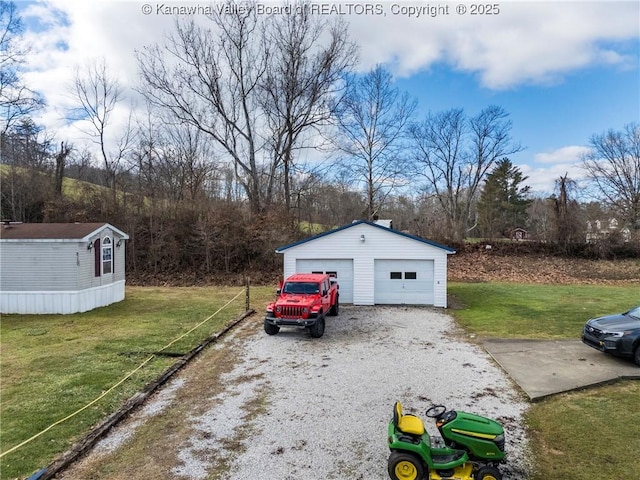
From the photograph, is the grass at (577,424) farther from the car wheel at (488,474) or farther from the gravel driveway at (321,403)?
the car wheel at (488,474)

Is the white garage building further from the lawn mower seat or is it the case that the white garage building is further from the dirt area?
the lawn mower seat

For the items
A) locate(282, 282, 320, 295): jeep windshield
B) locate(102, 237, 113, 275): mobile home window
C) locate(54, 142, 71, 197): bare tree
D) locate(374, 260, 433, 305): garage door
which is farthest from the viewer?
locate(54, 142, 71, 197): bare tree

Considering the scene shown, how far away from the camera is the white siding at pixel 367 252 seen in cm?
1691

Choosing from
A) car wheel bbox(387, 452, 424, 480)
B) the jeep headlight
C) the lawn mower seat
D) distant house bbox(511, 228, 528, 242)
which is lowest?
car wheel bbox(387, 452, 424, 480)

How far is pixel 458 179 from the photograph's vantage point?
1603 inches

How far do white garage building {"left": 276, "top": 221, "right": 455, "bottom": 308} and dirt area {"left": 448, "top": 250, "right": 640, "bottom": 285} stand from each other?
375 inches

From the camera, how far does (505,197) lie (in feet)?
144

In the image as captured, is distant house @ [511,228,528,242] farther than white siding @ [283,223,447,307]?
Yes

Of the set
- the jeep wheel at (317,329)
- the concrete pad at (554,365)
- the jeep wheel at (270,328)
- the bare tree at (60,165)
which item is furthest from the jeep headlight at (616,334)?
the bare tree at (60,165)

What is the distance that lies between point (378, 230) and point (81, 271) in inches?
466

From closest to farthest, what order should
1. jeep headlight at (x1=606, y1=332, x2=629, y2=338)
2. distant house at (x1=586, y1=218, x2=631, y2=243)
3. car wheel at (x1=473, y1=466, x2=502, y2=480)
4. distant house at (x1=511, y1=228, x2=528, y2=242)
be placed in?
car wheel at (x1=473, y1=466, x2=502, y2=480), jeep headlight at (x1=606, y1=332, x2=629, y2=338), distant house at (x1=586, y1=218, x2=631, y2=243), distant house at (x1=511, y1=228, x2=528, y2=242)

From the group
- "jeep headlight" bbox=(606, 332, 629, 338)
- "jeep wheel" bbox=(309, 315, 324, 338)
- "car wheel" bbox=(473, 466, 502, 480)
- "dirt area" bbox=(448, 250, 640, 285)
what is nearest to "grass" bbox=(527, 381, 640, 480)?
"car wheel" bbox=(473, 466, 502, 480)

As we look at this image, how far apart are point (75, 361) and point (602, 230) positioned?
3637 cm

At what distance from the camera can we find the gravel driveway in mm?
5367
